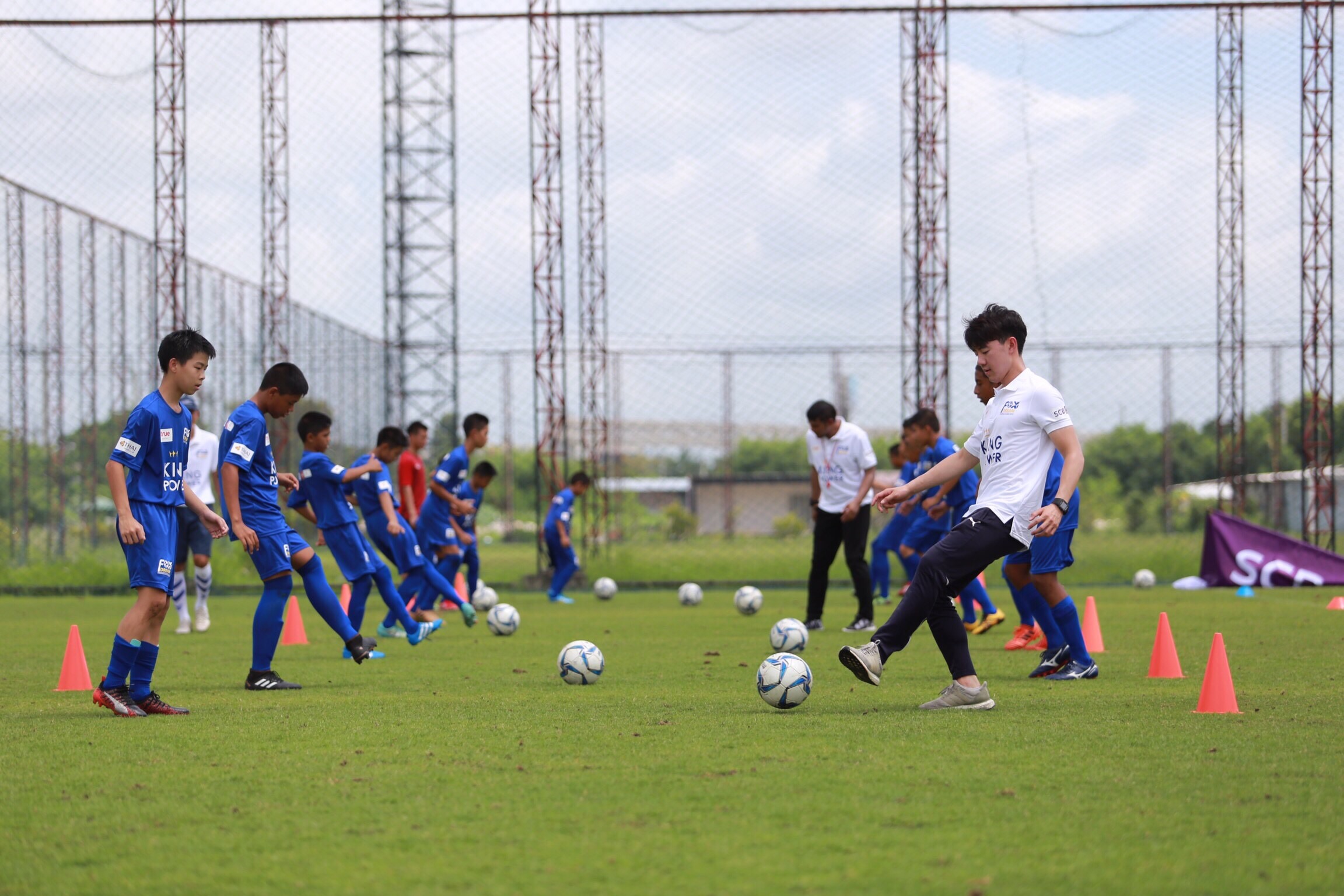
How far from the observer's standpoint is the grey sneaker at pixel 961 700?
645 cm

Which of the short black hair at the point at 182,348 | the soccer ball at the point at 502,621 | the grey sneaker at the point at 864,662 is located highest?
the short black hair at the point at 182,348

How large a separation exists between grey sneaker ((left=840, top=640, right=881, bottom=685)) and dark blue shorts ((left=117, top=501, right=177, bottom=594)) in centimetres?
326

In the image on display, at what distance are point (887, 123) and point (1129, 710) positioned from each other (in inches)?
620

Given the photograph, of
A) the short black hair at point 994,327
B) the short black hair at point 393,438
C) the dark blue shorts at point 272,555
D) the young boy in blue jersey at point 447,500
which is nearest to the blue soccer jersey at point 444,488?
the young boy in blue jersey at point 447,500

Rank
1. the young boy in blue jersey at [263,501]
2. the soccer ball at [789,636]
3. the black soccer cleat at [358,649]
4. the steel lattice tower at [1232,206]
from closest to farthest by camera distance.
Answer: the young boy in blue jersey at [263,501], the black soccer cleat at [358,649], the soccer ball at [789,636], the steel lattice tower at [1232,206]

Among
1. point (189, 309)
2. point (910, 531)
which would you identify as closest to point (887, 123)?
point (910, 531)

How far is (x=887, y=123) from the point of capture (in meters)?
20.8

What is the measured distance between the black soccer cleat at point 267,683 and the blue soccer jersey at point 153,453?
5.02ft

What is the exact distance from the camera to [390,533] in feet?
36.4

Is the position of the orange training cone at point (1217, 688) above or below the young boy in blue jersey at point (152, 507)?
below

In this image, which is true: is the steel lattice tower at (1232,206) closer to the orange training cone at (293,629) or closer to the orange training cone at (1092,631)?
the orange training cone at (1092,631)

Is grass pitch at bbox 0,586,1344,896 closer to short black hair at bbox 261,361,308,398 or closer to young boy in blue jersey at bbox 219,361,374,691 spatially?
young boy in blue jersey at bbox 219,361,374,691

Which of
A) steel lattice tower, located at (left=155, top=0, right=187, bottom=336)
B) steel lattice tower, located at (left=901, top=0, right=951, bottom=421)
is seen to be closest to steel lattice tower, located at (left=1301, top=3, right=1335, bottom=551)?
steel lattice tower, located at (left=901, top=0, right=951, bottom=421)

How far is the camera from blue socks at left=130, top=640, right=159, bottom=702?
22.0 feet
